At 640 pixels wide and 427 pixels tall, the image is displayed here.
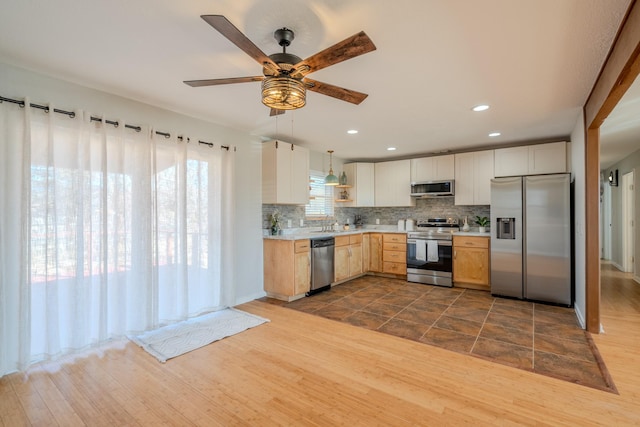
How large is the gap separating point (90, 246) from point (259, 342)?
183 centimetres

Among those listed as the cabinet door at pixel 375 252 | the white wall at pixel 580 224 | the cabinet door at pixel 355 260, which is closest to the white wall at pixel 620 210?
the white wall at pixel 580 224

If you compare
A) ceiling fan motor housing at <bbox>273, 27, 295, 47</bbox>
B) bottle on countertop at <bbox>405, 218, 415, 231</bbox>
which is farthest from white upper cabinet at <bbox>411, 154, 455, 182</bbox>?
ceiling fan motor housing at <bbox>273, 27, 295, 47</bbox>

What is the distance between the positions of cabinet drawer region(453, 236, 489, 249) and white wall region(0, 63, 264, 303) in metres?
3.27

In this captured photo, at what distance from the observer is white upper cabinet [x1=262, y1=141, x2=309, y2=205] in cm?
450

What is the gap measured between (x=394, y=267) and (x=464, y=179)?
2037 mm

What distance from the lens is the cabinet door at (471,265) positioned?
15.9ft

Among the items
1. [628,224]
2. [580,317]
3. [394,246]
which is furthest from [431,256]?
[628,224]

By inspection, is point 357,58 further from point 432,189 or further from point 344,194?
point 344,194

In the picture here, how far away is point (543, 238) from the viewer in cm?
421

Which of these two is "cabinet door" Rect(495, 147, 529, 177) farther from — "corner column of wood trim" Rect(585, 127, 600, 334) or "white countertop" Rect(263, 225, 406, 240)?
"white countertop" Rect(263, 225, 406, 240)

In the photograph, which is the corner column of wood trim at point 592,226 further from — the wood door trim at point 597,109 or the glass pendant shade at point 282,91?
the glass pendant shade at point 282,91

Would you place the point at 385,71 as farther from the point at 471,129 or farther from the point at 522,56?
the point at 471,129

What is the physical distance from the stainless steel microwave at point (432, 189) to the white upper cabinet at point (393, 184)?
0.17m

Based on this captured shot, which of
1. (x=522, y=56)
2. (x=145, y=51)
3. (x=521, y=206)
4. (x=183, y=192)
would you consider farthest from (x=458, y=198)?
(x=145, y=51)
